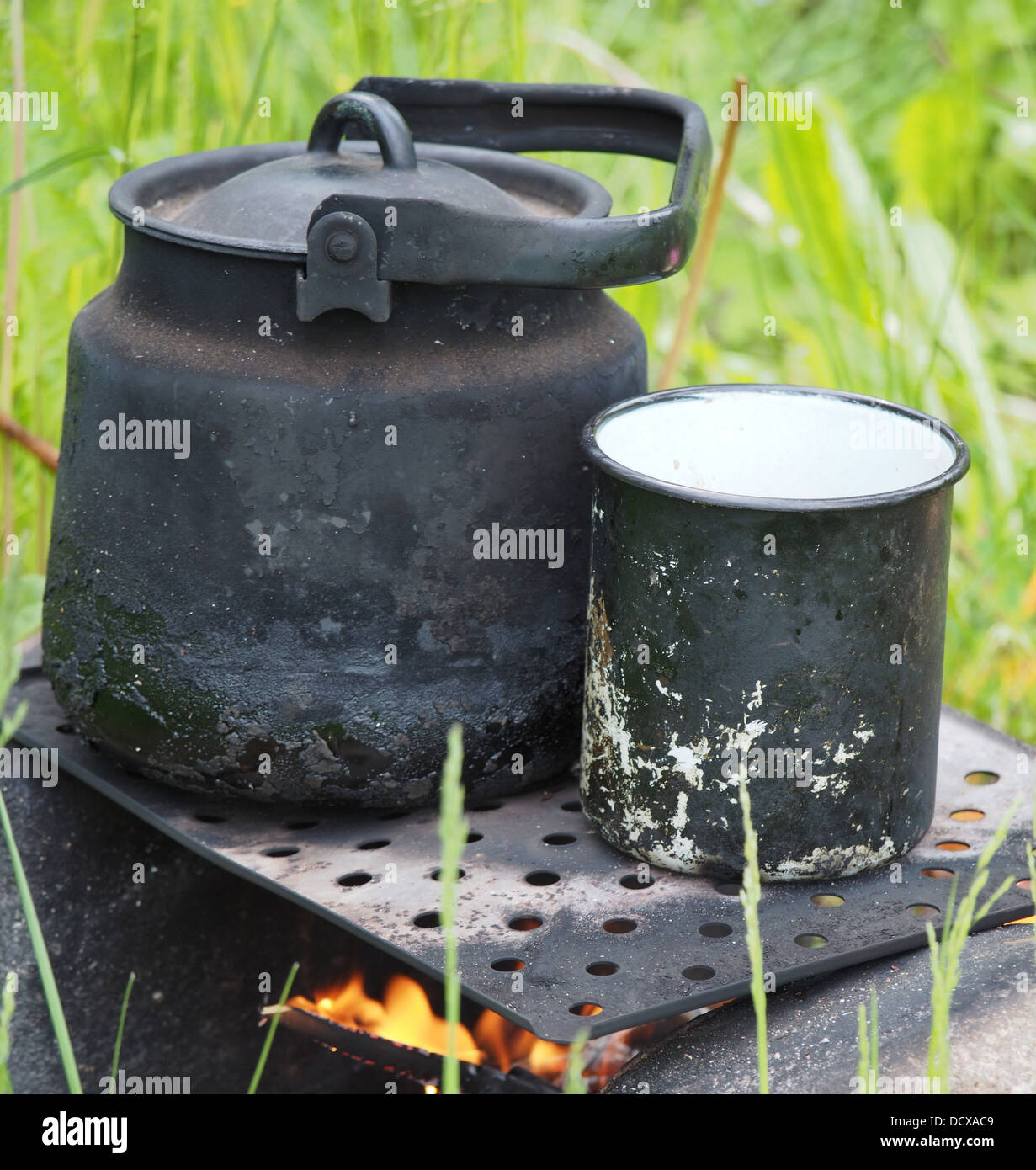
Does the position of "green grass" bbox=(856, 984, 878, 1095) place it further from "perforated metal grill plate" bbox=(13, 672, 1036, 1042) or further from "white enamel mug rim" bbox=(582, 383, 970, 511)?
"white enamel mug rim" bbox=(582, 383, 970, 511)

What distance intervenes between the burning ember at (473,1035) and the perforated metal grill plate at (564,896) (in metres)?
0.23

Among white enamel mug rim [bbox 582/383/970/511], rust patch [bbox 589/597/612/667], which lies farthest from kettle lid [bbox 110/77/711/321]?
rust patch [bbox 589/597/612/667]

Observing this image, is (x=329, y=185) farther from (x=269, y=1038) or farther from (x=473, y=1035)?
(x=473, y=1035)

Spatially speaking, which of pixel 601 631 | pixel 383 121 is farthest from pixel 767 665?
pixel 383 121

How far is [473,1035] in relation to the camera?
5.79ft

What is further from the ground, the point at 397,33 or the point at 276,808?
the point at 397,33

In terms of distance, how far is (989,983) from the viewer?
4.55 ft

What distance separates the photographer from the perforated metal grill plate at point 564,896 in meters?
1.35

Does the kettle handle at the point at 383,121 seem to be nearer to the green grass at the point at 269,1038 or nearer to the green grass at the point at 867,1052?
the green grass at the point at 269,1038

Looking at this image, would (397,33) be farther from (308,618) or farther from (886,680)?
(886,680)

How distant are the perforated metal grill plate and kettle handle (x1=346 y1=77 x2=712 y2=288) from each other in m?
0.59

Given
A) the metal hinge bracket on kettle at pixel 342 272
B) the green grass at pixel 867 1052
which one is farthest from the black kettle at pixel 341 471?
the green grass at pixel 867 1052

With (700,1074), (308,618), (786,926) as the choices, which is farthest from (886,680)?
(308,618)

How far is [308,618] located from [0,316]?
965 millimetres
